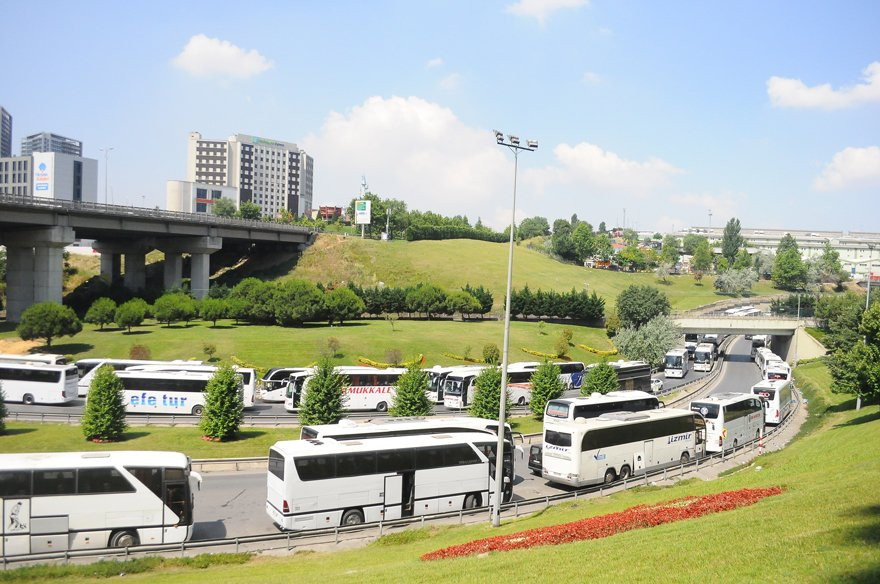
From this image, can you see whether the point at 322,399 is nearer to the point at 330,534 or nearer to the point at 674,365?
the point at 330,534

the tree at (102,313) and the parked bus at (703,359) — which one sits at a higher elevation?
the tree at (102,313)

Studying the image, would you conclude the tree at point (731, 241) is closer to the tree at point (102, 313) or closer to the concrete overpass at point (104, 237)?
the concrete overpass at point (104, 237)

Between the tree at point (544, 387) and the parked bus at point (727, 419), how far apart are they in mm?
10357

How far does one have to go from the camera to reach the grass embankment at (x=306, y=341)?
2581 inches

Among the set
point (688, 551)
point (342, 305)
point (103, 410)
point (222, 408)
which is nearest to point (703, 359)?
point (342, 305)

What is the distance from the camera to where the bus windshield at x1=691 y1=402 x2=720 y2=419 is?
37.0 meters

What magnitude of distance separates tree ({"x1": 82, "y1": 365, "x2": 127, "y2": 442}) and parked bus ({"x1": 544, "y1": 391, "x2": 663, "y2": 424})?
22.8m

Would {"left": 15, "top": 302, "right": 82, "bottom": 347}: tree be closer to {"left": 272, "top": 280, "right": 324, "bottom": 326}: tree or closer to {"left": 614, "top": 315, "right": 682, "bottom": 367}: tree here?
{"left": 272, "top": 280, "right": 324, "bottom": 326}: tree

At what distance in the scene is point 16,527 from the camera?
66.2ft

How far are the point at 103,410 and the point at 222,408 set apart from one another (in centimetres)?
598

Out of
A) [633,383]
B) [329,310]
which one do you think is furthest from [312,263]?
[633,383]

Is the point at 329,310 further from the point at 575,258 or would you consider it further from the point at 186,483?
the point at 575,258

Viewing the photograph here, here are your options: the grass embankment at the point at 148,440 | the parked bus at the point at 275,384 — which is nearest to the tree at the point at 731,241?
the parked bus at the point at 275,384

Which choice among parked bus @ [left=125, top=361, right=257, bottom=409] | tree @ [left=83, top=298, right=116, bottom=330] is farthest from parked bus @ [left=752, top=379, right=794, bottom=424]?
tree @ [left=83, top=298, right=116, bottom=330]
